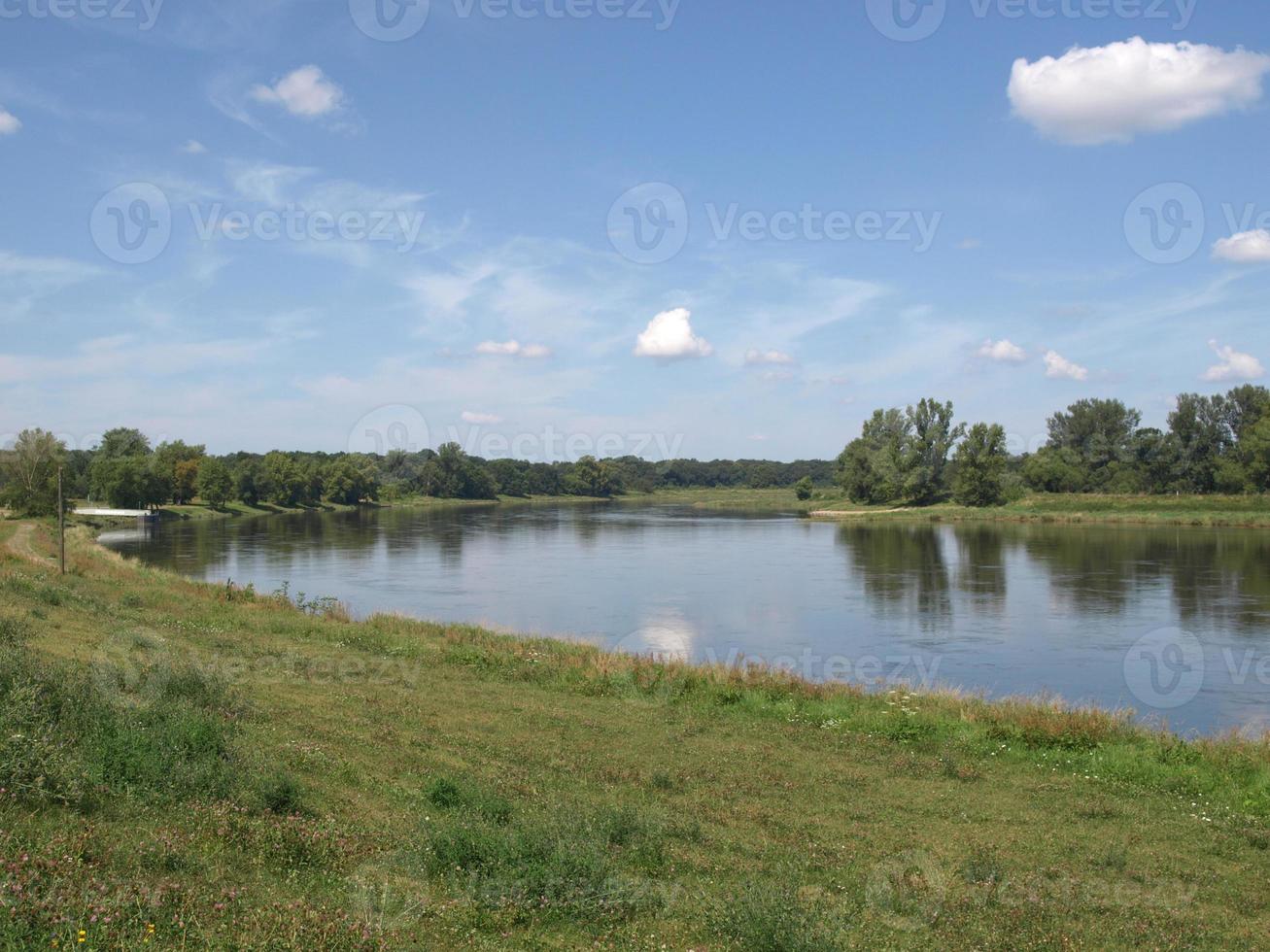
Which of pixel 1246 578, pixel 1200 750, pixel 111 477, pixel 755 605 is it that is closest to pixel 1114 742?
pixel 1200 750

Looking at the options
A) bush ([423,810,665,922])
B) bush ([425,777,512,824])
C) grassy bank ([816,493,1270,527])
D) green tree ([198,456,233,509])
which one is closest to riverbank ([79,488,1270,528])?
grassy bank ([816,493,1270,527])

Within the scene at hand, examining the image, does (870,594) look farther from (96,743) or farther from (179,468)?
(179,468)

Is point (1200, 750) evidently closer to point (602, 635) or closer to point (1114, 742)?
point (1114, 742)

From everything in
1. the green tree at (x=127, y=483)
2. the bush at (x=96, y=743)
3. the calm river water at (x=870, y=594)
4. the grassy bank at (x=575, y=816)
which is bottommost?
the calm river water at (x=870, y=594)

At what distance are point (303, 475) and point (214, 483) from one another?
15219mm

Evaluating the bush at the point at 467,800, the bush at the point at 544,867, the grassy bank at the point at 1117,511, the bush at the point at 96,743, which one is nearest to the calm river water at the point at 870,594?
the grassy bank at the point at 1117,511

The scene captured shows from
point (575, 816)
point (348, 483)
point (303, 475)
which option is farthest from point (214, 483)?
Result: point (575, 816)

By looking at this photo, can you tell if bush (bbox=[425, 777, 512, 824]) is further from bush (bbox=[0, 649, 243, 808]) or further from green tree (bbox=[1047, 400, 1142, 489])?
green tree (bbox=[1047, 400, 1142, 489])

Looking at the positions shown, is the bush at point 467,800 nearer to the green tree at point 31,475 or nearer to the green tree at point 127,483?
the green tree at point 31,475

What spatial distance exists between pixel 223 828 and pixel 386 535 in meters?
67.2

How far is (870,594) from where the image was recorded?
3709 cm

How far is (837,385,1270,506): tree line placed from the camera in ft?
299

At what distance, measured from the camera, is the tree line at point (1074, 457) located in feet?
299

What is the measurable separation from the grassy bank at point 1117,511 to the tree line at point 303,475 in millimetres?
41280
